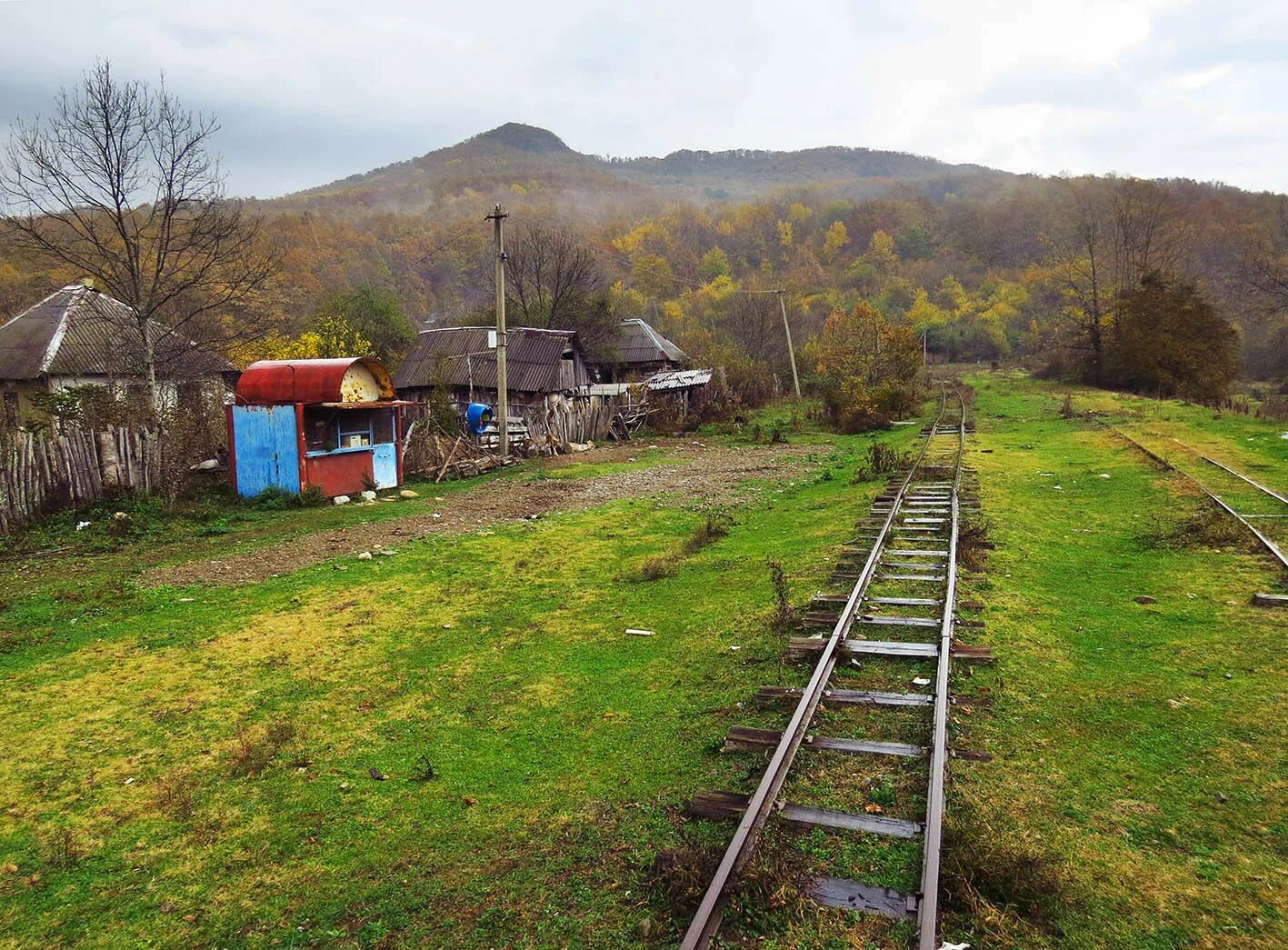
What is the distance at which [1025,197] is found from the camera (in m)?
115

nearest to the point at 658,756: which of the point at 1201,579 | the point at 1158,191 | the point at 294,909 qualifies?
the point at 294,909

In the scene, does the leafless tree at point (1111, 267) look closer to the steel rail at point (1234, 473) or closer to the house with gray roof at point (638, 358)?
the house with gray roof at point (638, 358)

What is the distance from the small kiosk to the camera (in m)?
15.8

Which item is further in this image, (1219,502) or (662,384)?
(662,384)

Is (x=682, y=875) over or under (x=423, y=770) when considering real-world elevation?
over

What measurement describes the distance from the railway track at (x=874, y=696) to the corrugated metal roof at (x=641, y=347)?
99.2 feet

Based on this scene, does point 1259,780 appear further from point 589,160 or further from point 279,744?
point 589,160

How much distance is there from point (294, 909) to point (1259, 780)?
5.71 metres

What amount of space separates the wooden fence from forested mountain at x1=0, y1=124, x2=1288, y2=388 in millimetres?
5407

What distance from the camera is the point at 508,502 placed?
16.2 metres

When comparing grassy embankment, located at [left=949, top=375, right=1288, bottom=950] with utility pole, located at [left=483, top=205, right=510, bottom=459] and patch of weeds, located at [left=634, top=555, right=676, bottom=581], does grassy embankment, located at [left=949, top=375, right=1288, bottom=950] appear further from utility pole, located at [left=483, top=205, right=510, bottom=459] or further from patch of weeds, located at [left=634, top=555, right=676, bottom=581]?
utility pole, located at [left=483, top=205, right=510, bottom=459]

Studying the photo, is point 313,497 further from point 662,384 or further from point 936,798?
point 662,384

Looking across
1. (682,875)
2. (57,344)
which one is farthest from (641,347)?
(682,875)

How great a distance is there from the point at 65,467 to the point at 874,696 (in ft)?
46.8
